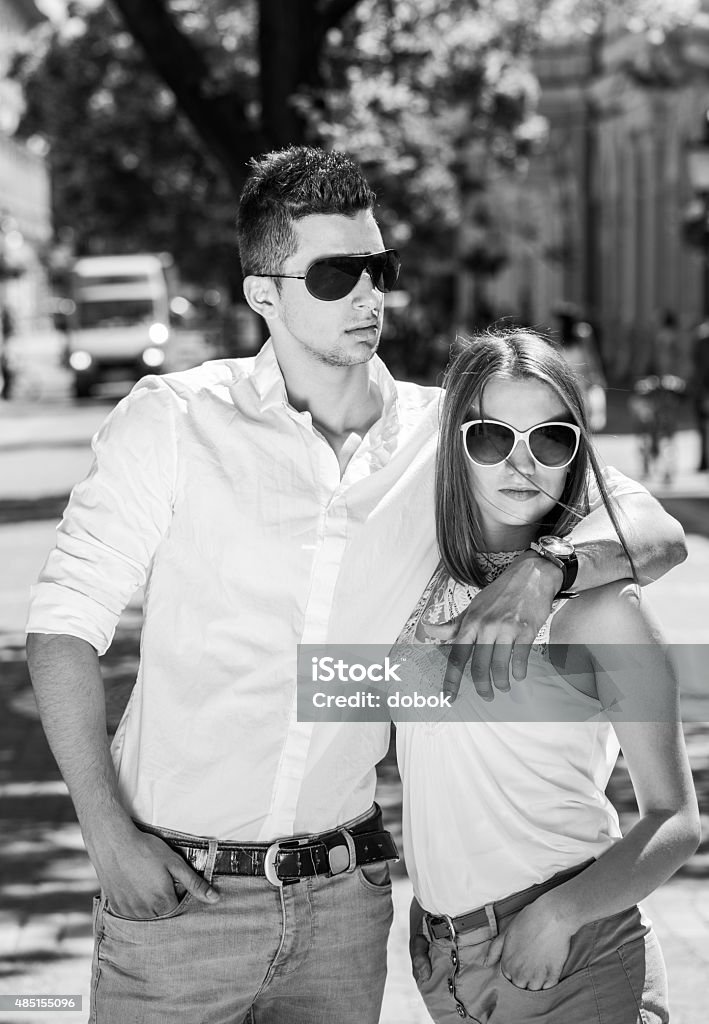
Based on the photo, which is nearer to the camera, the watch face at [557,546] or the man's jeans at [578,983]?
the man's jeans at [578,983]

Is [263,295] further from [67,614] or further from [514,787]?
[514,787]

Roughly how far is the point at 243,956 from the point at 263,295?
3.49 ft

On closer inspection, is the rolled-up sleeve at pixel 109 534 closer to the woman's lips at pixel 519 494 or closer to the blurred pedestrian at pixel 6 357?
the woman's lips at pixel 519 494

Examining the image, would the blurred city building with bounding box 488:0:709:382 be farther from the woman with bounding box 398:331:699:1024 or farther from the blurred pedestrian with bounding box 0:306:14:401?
the woman with bounding box 398:331:699:1024

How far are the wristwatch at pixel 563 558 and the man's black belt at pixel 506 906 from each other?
41 cm

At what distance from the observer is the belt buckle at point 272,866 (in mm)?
2602

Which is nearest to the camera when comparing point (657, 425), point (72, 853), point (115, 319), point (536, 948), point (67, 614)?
point (536, 948)

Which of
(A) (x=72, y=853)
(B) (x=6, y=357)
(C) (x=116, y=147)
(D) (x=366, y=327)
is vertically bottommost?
(B) (x=6, y=357)

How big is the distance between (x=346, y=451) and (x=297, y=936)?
2.52 feet

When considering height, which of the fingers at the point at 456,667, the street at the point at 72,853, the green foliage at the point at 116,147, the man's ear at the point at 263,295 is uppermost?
the man's ear at the point at 263,295

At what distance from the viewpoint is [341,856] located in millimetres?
2670

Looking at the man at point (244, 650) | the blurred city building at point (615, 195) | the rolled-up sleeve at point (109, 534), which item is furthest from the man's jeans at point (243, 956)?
the blurred city building at point (615, 195)

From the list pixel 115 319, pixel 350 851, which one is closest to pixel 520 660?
pixel 350 851

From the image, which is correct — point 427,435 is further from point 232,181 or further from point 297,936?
point 232,181
